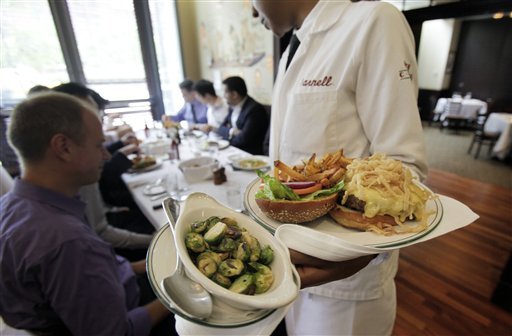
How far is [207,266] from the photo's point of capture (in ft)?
1.31

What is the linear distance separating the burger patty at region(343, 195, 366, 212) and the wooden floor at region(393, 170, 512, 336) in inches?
64.8

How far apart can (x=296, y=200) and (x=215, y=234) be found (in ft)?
0.74

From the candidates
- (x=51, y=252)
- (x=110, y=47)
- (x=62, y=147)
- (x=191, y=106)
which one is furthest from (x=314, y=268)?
(x=110, y=47)

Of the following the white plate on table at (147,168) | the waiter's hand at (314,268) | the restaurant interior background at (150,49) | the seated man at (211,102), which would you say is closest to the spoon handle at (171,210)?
the waiter's hand at (314,268)

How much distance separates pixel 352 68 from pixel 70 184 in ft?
4.19

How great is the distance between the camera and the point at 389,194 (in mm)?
588

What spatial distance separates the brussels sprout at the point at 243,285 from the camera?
14.6 inches

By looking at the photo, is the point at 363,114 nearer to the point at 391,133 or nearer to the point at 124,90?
the point at 391,133

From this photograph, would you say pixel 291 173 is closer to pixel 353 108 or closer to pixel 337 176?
pixel 337 176

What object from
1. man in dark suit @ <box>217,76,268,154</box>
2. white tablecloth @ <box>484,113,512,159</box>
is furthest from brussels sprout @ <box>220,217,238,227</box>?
white tablecloth @ <box>484,113,512,159</box>

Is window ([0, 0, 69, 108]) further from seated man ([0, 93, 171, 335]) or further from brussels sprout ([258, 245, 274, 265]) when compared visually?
brussels sprout ([258, 245, 274, 265])

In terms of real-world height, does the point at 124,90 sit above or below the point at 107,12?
below

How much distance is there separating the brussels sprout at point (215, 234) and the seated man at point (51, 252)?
25.6 inches

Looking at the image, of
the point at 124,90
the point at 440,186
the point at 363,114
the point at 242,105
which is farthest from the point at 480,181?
the point at 124,90
